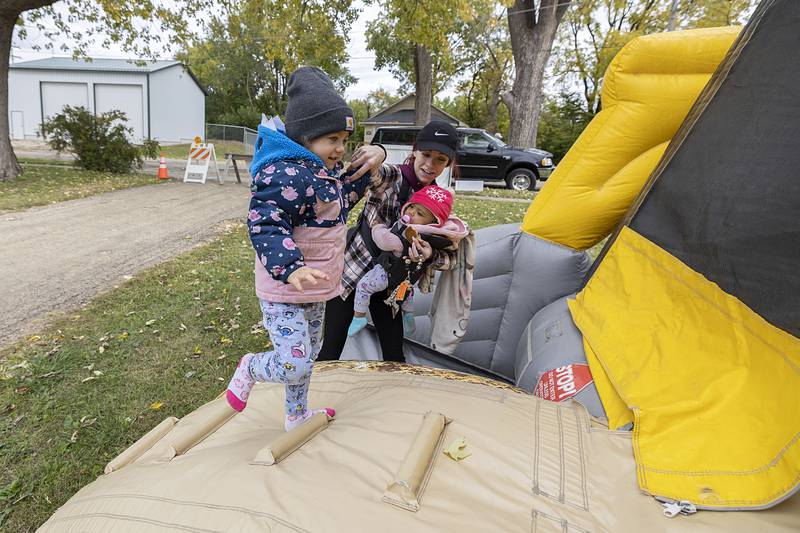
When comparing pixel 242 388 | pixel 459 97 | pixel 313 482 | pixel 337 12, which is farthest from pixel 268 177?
pixel 459 97

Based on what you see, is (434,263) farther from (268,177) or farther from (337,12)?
(337,12)

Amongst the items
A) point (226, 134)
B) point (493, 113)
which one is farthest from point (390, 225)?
point (493, 113)

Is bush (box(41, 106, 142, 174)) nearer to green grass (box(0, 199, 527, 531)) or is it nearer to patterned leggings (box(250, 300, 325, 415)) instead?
green grass (box(0, 199, 527, 531))

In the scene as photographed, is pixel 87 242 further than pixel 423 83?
No

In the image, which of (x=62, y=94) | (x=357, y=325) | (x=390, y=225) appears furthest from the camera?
(x=62, y=94)

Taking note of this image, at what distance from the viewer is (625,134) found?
2.68 metres

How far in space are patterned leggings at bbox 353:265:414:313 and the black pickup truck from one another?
39.0 ft

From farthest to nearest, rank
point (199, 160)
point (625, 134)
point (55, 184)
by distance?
point (199, 160)
point (55, 184)
point (625, 134)

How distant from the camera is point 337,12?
12.4 m

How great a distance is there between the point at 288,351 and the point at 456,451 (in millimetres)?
737

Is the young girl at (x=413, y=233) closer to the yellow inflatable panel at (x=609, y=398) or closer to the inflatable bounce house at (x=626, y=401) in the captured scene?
the inflatable bounce house at (x=626, y=401)

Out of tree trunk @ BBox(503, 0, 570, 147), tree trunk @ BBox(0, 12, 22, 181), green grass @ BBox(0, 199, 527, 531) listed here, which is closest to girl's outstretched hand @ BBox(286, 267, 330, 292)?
green grass @ BBox(0, 199, 527, 531)

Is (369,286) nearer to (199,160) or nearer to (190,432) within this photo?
(190,432)

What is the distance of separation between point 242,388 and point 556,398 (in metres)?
1.35
